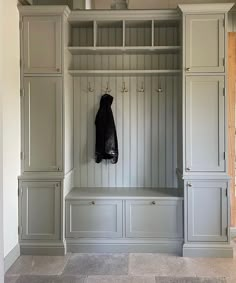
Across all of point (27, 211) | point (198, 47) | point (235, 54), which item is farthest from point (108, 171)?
point (235, 54)

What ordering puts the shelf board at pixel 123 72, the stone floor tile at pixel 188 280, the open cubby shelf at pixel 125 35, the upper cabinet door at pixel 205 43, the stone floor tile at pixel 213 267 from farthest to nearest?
the open cubby shelf at pixel 125 35 < the shelf board at pixel 123 72 < the upper cabinet door at pixel 205 43 < the stone floor tile at pixel 213 267 < the stone floor tile at pixel 188 280

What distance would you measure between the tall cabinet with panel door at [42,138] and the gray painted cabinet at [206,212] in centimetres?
140

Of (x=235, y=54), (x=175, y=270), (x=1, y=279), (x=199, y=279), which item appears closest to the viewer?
(x=1, y=279)

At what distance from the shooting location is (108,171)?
4258 mm

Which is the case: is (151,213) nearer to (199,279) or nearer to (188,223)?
(188,223)

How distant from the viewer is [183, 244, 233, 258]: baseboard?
12.0 feet

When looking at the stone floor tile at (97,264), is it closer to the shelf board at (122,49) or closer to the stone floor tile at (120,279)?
the stone floor tile at (120,279)

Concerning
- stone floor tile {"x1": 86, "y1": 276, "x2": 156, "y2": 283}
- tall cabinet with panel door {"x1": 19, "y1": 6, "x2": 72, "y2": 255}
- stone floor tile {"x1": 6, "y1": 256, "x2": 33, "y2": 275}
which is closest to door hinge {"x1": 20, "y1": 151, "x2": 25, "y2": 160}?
tall cabinet with panel door {"x1": 19, "y1": 6, "x2": 72, "y2": 255}

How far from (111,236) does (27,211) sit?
3.15ft

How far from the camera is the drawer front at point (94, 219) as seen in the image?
12.4ft

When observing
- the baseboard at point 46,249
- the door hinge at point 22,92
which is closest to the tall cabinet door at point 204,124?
the baseboard at point 46,249

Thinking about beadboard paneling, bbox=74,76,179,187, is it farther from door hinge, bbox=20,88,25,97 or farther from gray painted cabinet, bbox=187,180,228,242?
door hinge, bbox=20,88,25,97

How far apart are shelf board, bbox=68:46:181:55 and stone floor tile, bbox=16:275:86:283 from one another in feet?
7.85

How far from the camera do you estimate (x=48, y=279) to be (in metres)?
3.13
